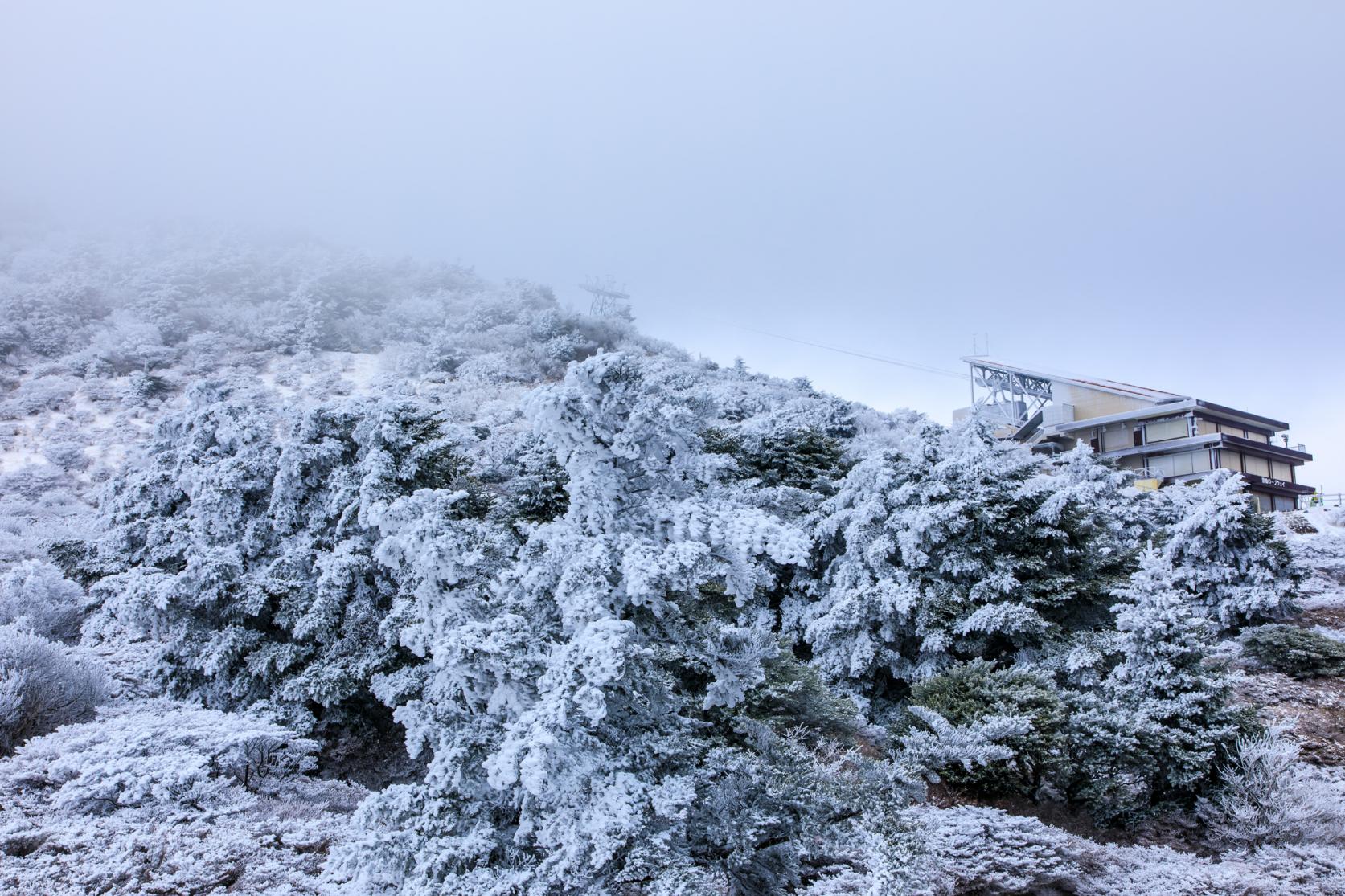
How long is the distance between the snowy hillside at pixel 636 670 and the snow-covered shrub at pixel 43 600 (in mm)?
46

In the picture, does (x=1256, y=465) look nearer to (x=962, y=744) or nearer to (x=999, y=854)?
(x=962, y=744)

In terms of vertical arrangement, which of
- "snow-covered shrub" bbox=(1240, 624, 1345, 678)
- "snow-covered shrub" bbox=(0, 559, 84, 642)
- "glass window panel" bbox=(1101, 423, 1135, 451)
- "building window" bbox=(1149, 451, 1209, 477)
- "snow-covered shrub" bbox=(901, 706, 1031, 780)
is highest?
"glass window panel" bbox=(1101, 423, 1135, 451)

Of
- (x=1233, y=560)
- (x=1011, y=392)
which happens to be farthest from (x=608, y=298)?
(x=1233, y=560)

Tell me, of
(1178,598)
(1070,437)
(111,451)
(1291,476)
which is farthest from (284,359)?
(1291,476)

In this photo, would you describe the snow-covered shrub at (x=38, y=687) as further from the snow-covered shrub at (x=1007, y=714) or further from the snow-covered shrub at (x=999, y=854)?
the snow-covered shrub at (x=1007, y=714)

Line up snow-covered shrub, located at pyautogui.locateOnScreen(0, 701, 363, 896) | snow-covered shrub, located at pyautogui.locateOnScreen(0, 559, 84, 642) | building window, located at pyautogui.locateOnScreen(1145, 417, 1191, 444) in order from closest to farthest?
snow-covered shrub, located at pyautogui.locateOnScreen(0, 701, 363, 896), snow-covered shrub, located at pyautogui.locateOnScreen(0, 559, 84, 642), building window, located at pyautogui.locateOnScreen(1145, 417, 1191, 444)

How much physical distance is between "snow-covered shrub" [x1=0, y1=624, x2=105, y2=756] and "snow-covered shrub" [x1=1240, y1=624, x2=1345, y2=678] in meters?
17.5

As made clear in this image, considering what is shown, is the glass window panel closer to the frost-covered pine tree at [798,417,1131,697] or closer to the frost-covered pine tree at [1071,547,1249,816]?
the frost-covered pine tree at [798,417,1131,697]

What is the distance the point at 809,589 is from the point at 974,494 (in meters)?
3.12

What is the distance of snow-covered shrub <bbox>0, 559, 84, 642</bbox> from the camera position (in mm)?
10133

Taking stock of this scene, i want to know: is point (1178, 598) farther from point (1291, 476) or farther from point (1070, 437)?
point (1291, 476)

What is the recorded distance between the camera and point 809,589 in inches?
483

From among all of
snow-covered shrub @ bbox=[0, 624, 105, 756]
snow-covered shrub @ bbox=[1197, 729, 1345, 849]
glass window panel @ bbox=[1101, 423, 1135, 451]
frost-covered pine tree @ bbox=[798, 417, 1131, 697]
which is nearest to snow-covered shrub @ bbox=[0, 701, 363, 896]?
snow-covered shrub @ bbox=[0, 624, 105, 756]

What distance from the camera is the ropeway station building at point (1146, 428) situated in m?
31.2
